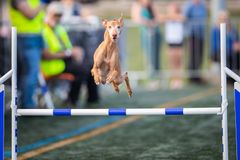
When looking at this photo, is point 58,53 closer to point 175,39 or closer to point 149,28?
point 149,28

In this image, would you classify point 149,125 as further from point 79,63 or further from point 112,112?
point 112,112

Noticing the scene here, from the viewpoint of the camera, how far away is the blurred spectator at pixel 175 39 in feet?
48.5

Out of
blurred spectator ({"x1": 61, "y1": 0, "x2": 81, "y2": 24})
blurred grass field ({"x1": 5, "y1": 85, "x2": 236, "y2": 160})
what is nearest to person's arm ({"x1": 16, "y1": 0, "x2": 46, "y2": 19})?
blurred grass field ({"x1": 5, "y1": 85, "x2": 236, "y2": 160})

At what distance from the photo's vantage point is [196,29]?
1520 centimetres

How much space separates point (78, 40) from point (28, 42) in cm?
207

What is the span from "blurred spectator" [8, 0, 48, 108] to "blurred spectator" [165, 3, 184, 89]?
4663 mm

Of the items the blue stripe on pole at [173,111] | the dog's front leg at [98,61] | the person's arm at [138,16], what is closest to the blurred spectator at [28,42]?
the person's arm at [138,16]

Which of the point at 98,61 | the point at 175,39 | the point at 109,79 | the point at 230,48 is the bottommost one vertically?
the point at 109,79

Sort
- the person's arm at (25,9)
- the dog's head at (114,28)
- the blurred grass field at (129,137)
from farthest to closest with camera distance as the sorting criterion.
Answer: the person's arm at (25,9)
the blurred grass field at (129,137)
the dog's head at (114,28)

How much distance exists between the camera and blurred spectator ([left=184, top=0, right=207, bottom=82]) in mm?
15195

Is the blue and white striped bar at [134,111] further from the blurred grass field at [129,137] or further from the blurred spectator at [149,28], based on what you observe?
the blurred spectator at [149,28]

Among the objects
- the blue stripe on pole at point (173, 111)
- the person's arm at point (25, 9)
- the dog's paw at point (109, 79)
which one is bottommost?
the blue stripe on pole at point (173, 111)

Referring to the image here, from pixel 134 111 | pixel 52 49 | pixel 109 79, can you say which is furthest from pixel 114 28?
pixel 52 49

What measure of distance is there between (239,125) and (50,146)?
301cm
